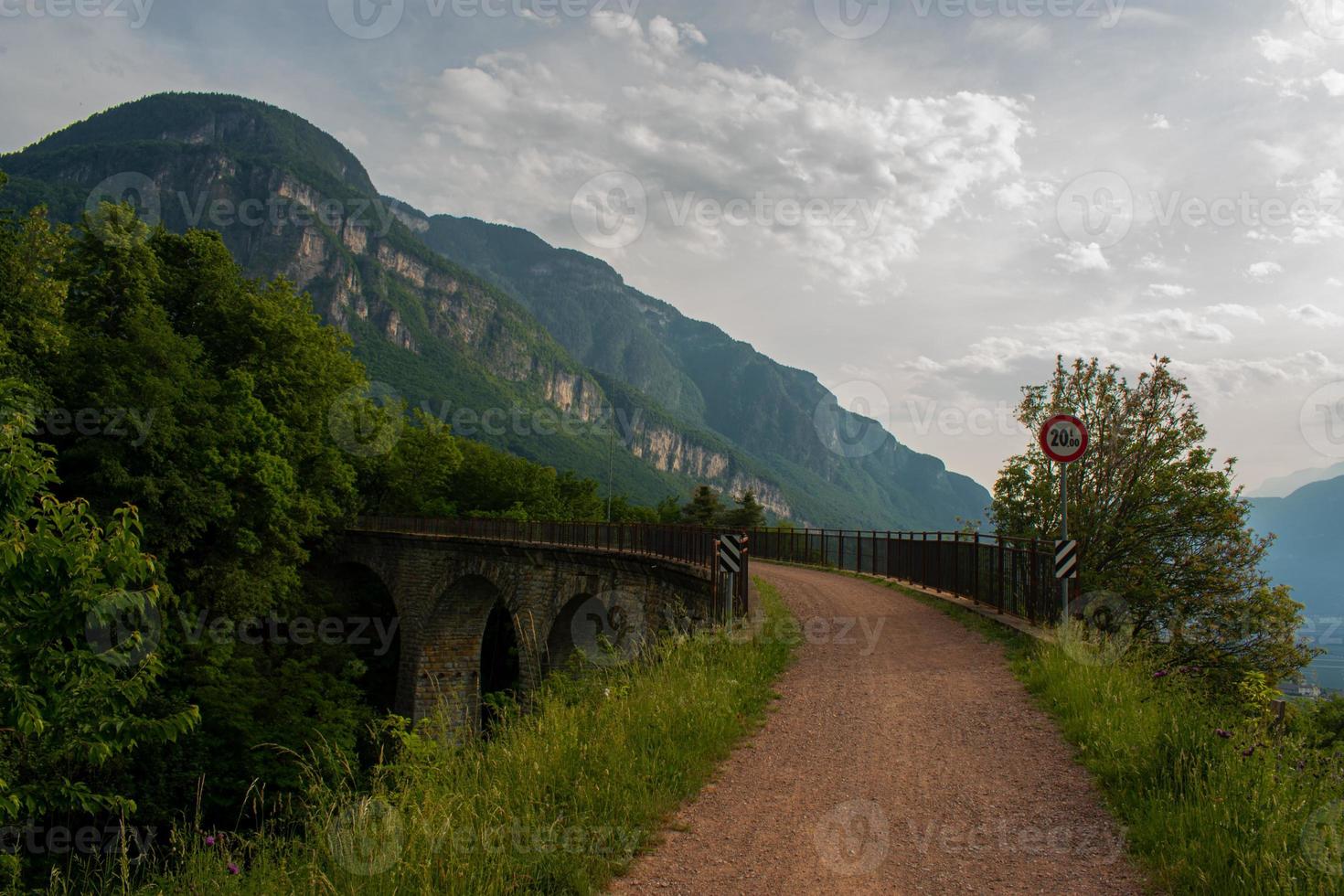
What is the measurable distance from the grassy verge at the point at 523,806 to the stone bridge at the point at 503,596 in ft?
24.3

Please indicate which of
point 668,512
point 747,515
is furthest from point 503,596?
point 668,512

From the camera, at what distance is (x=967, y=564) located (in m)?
14.9

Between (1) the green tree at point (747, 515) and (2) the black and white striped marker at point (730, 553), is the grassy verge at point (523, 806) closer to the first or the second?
(2) the black and white striped marker at point (730, 553)

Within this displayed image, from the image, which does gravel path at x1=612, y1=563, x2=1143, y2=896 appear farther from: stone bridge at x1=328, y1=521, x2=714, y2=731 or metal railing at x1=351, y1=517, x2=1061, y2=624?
stone bridge at x1=328, y1=521, x2=714, y2=731

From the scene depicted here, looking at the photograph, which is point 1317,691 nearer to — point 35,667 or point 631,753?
point 631,753

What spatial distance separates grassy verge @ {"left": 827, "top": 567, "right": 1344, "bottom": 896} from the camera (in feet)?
11.4

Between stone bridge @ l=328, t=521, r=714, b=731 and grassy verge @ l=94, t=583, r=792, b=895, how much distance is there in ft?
24.3

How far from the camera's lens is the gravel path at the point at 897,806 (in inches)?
156

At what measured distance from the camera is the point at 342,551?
42.8 metres

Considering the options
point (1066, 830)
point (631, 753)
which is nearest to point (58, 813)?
point (631, 753)

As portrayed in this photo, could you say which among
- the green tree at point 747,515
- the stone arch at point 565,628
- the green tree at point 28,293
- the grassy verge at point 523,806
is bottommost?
the stone arch at point 565,628

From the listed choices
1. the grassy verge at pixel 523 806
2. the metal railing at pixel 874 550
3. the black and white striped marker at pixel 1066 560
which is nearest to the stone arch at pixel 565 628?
the metal railing at pixel 874 550

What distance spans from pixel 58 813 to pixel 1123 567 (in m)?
27.1

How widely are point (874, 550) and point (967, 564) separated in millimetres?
7769
